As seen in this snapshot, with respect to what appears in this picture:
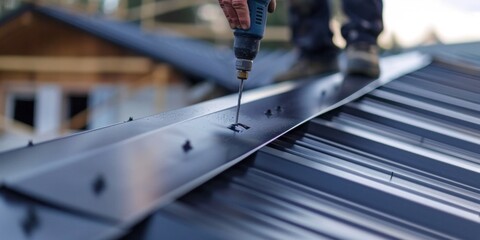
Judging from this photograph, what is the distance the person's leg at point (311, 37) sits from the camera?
159 inches

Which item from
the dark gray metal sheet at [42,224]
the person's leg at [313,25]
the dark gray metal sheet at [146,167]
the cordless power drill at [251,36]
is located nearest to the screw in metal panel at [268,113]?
the dark gray metal sheet at [146,167]

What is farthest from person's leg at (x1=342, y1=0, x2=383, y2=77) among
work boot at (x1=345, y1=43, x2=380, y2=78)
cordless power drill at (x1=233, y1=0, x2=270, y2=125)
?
cordless power drill at (x1=233, y1=0, x2=270, y2=125)

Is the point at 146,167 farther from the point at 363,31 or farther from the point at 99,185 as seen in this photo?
the point at 363,31

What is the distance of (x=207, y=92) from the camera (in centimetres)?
680

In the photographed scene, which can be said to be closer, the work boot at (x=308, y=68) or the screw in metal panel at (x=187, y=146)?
the screw in metal panel at (x=187, y=146)

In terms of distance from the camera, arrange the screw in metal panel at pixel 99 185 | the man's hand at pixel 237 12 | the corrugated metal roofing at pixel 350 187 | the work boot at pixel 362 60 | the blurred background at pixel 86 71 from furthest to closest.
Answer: the blurred background at pixel 86 71 < the work boot at pixel 362 60 < the man's hand at pixel 237 12 < the corrugated metal roofing at pixel 350 187 < the screw in metal panel at pixel 99 185

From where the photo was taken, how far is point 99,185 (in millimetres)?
1047

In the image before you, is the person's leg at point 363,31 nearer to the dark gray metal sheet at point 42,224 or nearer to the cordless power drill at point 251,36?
the cordless power drill at point 251,36

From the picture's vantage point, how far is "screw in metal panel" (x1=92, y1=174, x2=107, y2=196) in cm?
103

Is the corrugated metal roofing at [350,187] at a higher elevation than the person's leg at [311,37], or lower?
lower

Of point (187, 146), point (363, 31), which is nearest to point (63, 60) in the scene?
point (363, 31)

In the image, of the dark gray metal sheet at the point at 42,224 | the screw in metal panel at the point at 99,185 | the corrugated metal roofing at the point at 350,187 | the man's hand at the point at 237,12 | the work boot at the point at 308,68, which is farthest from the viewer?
the work boot at the point at 308,68

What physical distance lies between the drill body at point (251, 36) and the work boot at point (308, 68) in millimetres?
2367

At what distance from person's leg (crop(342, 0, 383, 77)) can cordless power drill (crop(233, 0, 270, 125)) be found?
164cm
